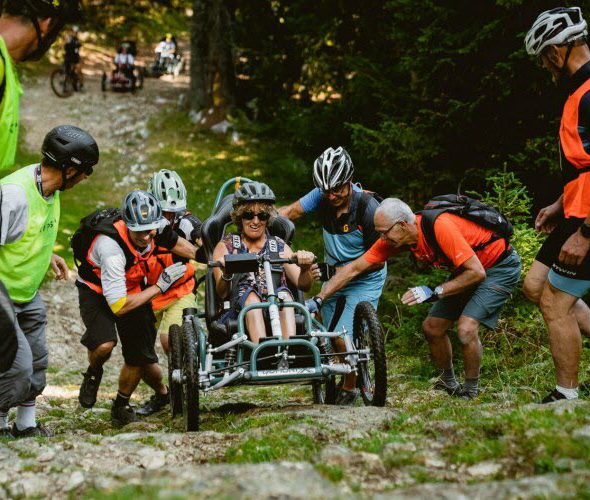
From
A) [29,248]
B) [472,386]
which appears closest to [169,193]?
[29,248]

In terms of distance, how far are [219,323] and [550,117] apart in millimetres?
5817

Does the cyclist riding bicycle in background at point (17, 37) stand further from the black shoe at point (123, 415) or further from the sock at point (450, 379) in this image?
the sock at point (450, 379)

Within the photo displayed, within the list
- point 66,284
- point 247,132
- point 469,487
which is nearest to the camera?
point 469,487

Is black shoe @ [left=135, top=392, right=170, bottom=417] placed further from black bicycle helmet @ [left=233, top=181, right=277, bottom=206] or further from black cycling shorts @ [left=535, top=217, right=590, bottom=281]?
black cycling shorts @ [left=535, top=217, right=590, bottom=281]

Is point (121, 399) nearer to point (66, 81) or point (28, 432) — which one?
point (28, 432)

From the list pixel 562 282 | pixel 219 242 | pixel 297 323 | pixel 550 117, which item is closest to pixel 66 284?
pixel 219 242

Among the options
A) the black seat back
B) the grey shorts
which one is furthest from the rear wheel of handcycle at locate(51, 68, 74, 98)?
the grey shorts

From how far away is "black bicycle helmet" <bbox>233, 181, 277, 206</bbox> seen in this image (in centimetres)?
650

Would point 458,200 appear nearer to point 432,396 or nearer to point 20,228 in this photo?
point 432,396

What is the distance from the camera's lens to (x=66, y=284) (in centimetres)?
1320

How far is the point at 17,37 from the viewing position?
3850 millimetres

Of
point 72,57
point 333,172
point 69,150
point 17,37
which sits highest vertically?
point 72,57

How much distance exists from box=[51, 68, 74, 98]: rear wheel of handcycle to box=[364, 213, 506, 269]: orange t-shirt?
21251 mm

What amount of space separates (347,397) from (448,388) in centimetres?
105
